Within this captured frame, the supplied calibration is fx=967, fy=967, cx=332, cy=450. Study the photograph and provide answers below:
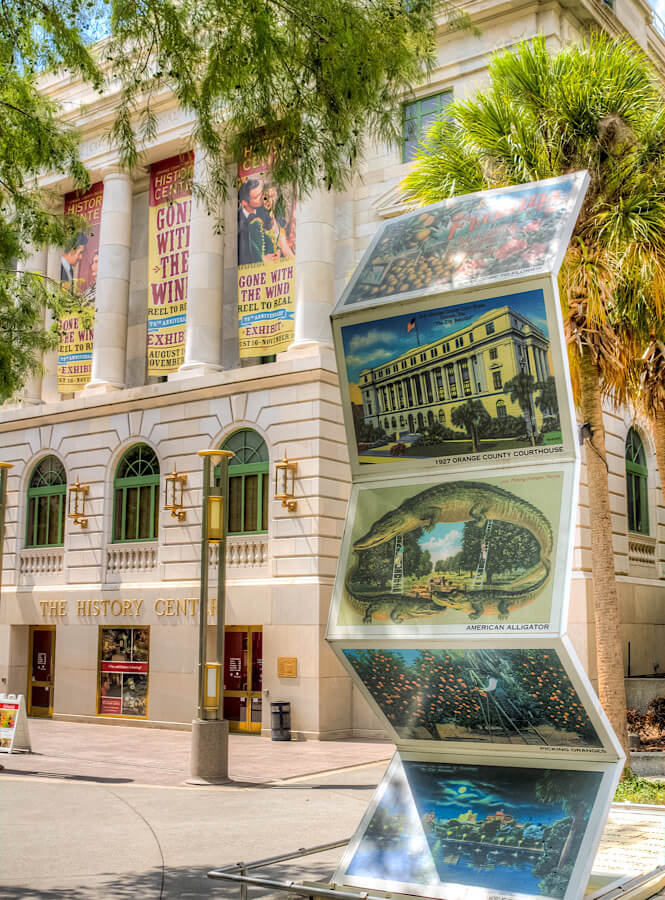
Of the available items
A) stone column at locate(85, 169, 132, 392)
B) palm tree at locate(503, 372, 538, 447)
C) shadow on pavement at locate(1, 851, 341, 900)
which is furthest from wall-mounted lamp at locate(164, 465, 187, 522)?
palm tree at locate(503, 372, 538, 447)

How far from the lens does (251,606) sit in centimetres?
2400

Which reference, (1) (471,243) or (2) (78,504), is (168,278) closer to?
(2) (78,504)

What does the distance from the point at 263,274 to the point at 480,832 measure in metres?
20.6

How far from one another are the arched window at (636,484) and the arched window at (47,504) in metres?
16.3

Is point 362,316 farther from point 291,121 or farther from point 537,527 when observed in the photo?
point 291,121

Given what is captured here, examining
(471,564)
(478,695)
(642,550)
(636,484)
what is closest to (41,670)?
(642,550)

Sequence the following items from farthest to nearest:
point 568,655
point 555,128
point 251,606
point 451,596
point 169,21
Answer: point 251,606, point 555,128, point 169,21, point 451,596, point 568,655

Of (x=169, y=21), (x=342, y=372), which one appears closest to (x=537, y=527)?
(x=342, y=372)

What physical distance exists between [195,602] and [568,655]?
1923 cm

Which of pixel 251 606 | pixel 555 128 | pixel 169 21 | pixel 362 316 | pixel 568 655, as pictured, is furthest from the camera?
pixel 251 606

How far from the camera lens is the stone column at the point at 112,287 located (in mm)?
29078

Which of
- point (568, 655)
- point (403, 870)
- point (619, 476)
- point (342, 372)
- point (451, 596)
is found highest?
point (619, 476)

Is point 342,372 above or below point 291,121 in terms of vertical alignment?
below

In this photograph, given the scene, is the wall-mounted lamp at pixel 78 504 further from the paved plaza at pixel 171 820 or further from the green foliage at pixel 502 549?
the green foliage at pixel 502 549
